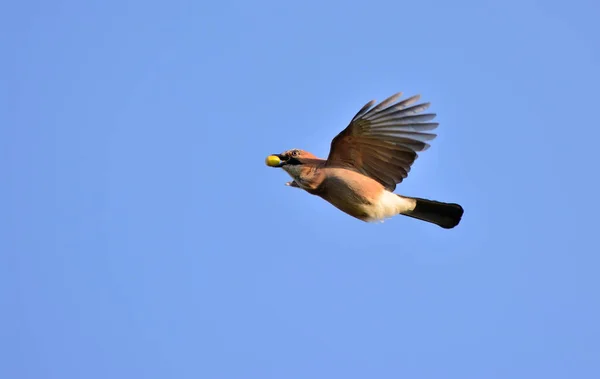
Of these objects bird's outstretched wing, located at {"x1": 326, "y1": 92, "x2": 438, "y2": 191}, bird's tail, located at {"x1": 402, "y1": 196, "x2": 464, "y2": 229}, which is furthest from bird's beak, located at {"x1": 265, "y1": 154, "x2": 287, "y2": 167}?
bird's tail, located at {"x1": 402, "y1": 196, "x2": 464, "y2": 229}

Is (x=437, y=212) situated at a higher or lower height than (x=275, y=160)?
lower

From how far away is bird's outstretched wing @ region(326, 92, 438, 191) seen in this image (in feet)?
45.5

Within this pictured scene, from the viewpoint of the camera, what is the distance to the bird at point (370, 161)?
13.9m

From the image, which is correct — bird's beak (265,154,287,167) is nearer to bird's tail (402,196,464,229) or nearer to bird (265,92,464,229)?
bird (265,92,464,229)

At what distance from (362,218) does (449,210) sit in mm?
1447

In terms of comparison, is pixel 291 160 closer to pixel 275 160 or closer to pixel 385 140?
pixel 275 160

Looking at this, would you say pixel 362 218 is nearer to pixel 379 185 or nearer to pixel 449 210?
pixel 379 185

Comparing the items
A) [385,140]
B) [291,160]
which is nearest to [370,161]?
[385,140]

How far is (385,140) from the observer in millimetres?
14125

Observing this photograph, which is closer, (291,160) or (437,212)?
(291,160)

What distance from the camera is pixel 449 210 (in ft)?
49.6

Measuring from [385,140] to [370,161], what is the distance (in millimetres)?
434

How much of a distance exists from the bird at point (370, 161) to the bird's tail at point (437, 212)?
344 millimetres

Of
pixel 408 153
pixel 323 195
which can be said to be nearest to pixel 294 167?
pixel 323 195
